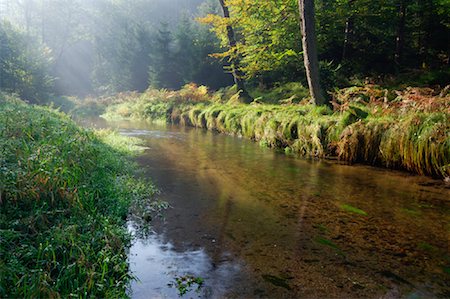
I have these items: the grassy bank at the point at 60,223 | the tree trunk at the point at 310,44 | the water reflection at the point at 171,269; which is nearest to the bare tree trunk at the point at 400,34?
the tree trunk at the point at 310,44

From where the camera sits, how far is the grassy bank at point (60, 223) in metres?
3.04

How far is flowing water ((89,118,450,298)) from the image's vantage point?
11.3 feet

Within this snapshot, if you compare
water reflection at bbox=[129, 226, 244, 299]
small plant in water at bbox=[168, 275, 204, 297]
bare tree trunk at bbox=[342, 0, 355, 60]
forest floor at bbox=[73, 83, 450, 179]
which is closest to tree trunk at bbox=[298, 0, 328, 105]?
forest floor at bbox=[73, 83, 450, 179]

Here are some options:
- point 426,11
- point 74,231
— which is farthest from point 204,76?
point 74,231

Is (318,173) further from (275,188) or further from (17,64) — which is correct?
(17,64)

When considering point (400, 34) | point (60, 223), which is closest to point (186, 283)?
point (60, 223)

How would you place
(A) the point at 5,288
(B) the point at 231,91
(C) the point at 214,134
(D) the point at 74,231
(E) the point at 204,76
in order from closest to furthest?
(A) the point at 5,288, (D) the point at 74,231, (C) the point at 214,134, (B) the point at 231,91, (E) the point at 204,76

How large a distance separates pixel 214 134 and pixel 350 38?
326 inches

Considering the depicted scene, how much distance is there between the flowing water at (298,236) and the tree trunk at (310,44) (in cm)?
414

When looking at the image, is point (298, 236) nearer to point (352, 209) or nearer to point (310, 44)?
point (352, 209)

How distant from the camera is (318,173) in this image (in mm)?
7930

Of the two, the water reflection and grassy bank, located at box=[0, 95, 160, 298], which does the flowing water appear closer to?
the water reflection

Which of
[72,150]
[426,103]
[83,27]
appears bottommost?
[72,150]

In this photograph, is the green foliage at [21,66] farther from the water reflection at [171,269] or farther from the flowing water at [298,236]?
the water reflection at [171,269]
